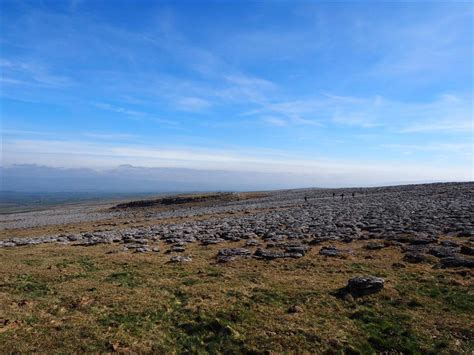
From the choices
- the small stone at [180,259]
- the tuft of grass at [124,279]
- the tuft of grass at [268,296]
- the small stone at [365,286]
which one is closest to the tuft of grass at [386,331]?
the small stone at [365,286]

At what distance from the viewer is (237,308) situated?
11797 millimetres

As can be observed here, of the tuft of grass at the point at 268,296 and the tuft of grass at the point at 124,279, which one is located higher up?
the tuft of grass at the point at 268,296

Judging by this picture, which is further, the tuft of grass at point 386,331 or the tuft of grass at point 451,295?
the tuft of grass at point 451,295

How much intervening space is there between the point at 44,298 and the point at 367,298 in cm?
1281

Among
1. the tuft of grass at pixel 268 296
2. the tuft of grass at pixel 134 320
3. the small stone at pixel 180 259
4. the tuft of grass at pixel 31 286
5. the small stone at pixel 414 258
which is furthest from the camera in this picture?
the small stone at pixel 180 259

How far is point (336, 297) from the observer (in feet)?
41.2

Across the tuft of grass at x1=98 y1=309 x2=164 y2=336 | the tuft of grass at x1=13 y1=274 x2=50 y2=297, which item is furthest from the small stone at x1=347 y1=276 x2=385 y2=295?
the tuft of grass at x1=13 y1=274 x2=50 y2=297

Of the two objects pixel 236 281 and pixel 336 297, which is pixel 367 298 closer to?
pixel 336 297

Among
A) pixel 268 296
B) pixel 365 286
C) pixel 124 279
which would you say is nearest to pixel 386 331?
pixel 365 286

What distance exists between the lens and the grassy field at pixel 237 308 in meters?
9.47

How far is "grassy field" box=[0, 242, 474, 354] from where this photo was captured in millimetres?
9469

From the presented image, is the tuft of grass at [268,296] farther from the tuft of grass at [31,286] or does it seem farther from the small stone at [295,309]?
the tuft of grass at [31,286]

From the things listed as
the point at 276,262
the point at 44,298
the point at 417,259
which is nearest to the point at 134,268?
the point at 44,298

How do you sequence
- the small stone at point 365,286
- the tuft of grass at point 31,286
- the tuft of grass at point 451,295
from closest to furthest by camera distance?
the tuft of grass at point 451,295 → the small stone at point 365,286 → the tuft of grass at point 31,286
